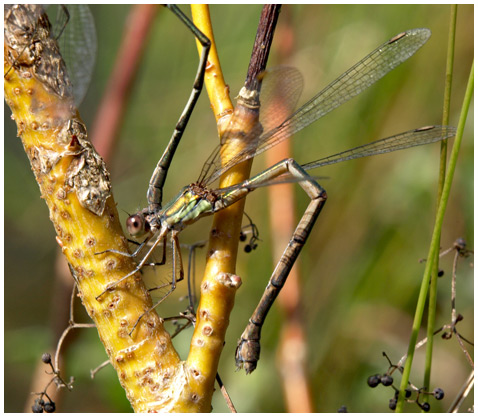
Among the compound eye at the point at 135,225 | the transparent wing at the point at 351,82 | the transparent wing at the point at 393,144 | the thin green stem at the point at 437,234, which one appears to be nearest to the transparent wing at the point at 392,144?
the transparent wing at the point at 393,144

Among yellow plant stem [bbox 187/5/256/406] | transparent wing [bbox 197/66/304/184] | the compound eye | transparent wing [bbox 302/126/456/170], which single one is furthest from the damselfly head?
transparent wing [bbox 302/126/456/170]

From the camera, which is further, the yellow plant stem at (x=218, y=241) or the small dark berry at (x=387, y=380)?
the small dark berry at (x=387, y=380)

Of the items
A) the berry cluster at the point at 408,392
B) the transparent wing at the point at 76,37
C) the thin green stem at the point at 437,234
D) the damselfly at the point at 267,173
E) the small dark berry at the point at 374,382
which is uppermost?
the transparent wing at the point at 76,37

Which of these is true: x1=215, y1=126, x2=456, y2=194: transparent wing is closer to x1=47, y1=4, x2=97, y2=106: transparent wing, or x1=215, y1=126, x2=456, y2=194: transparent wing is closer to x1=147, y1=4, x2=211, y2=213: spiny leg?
x1=147, y1=4, x2=211, y2=213: spiny leg

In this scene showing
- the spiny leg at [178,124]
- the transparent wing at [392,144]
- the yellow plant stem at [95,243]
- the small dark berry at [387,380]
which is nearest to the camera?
the yellow plant stem at [95,243]

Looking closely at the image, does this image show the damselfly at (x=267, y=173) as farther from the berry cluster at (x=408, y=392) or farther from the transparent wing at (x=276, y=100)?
the berry cluster at (x=408, y=392)

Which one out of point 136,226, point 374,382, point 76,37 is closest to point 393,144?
point 374,382
